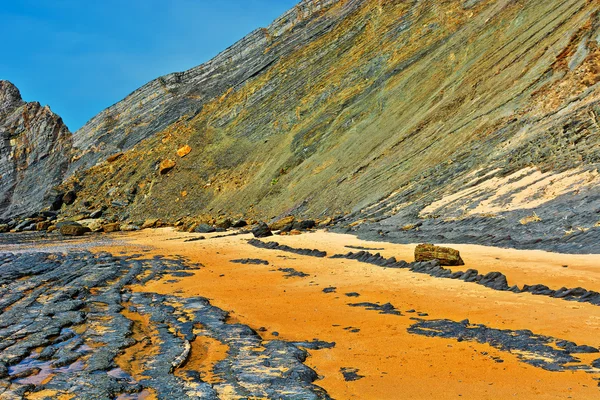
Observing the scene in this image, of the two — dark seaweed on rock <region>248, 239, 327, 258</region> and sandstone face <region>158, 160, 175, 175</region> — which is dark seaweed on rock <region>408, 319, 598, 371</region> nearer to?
dark seaweed on rock <region>248, 239, 327, 258</region>

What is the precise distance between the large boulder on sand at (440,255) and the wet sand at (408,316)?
1.20ft

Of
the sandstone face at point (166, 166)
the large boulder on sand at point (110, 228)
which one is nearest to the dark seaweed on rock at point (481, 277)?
the large boulder on sand at point (110, 228)

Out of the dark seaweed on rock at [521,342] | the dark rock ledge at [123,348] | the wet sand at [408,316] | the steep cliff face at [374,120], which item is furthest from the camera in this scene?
the steep cliff face at [374,120]

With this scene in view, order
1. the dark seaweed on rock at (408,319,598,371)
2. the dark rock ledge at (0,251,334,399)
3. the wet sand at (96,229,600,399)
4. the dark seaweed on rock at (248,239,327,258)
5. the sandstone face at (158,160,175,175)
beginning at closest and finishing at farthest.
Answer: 1. the wet sand at (96,229,600,399)
2. the dark rock ledge at (0,251,334,399)
3. the dark seaweed on rock at (408,319,598,371)
4. the dark seaweed on rock at (248,239,327,258)
5. the sandstone face at (158,160,175,175)

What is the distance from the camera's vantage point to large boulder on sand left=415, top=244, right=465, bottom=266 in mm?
12688

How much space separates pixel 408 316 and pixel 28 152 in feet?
290

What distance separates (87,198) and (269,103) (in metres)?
24.3

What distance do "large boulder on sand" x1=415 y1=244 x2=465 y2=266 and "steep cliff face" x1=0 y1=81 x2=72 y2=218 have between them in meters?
71.5

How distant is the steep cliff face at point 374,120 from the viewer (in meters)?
22.0

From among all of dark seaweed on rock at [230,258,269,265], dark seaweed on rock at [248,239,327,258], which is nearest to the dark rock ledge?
dark seaweed on rock at [230,258,269,265]

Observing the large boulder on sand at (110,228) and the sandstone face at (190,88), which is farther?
the sandstone face at (190,88)

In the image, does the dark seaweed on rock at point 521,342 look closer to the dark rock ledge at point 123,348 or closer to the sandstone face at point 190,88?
the dark rock ledge at point 123,348

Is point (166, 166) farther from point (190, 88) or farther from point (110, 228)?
point (190, 88)

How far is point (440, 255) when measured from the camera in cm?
1287
